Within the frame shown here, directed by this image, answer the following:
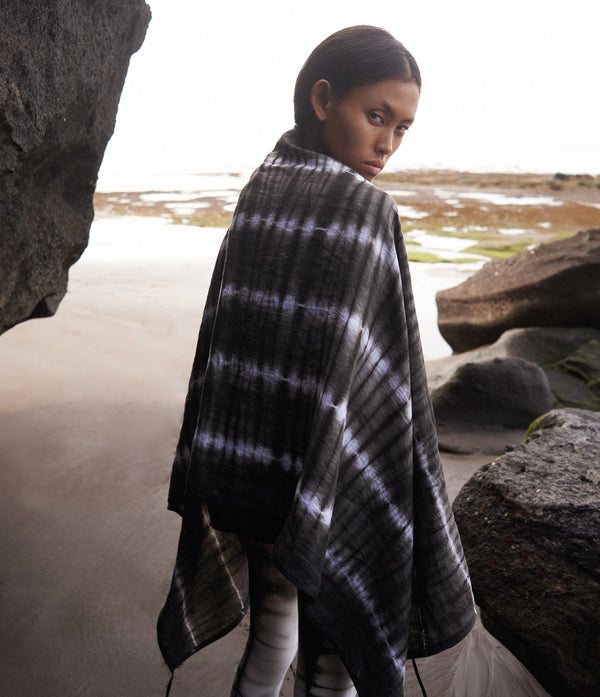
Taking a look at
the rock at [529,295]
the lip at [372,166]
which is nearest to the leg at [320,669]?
the lip at [372,166]

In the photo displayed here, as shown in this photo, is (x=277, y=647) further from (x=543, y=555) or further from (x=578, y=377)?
(x=578, y=377)

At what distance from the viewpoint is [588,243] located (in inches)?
236

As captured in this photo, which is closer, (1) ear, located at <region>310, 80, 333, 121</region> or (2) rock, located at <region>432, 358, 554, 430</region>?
(1) ear, located at <region>310, 80, 333, 121</region>

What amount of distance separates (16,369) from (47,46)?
2944 mm

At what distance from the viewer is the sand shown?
7.59 ft

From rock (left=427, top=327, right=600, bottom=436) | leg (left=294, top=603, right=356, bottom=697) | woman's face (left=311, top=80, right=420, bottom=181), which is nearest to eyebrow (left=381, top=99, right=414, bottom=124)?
woman's face (left=311, top=80, right=420, bottom=181)

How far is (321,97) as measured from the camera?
139cm

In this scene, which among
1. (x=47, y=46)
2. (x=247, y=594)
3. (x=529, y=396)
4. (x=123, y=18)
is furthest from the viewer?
(x=529, y=396)

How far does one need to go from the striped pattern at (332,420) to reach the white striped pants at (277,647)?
0.20 ft

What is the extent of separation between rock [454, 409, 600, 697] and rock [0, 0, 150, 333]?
6.48ft

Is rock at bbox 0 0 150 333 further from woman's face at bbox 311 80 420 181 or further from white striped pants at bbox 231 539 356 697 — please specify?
white striped pants at bbox 231 539 356 697

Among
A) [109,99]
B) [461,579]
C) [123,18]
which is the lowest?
[461,579]

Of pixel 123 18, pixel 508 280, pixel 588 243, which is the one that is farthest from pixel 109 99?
pixel 588 243

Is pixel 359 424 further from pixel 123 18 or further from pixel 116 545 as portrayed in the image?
pixel 123 18
